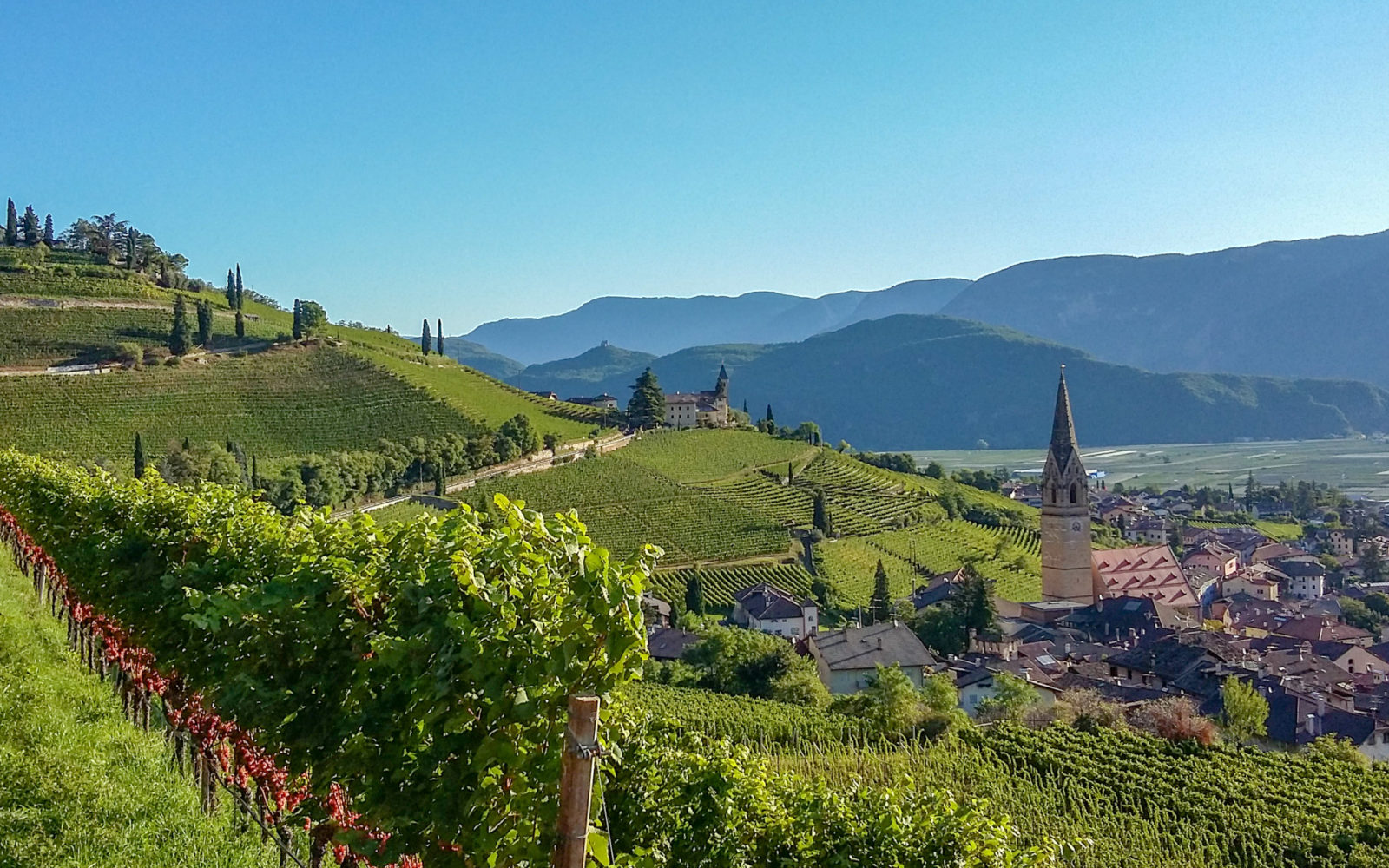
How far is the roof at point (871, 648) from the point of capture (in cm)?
4259

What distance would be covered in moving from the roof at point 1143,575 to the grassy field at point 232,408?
5209 centimetres

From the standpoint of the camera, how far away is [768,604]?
55.7 metres

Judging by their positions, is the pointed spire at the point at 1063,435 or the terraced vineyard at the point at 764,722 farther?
the pointed spire at the point at 1063,435

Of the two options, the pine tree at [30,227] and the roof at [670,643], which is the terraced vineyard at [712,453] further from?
the pine tree at [30,227]

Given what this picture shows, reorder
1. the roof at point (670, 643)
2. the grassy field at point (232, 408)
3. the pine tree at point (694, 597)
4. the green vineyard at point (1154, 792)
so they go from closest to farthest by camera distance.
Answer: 1. the green vineyard at point (1154, 792)
2. the roof at point (670, 643)
3. the pine tree at point (694, 597)
4. the grassy field at point (232, 408)

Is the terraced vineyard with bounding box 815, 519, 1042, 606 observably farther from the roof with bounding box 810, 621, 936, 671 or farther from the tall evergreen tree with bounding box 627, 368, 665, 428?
the tall evergreen tree with bounding box 627, 368, 665, 428

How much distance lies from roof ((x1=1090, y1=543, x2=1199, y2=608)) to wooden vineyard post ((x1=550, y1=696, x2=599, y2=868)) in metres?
68.3

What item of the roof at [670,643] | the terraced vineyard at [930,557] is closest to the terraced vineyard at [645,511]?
the terraced vineyard at [930,557]

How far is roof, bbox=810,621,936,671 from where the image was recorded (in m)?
42.6

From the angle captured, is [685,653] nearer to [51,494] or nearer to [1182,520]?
[51,494]

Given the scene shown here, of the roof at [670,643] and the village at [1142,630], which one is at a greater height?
the roof at [670,643]

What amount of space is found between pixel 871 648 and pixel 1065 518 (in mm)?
25443

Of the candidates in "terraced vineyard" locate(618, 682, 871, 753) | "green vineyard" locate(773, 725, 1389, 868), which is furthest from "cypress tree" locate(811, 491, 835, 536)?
"green vineyard" locate(773, 725, 1389, 868)

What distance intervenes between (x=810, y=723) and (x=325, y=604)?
2621cm
